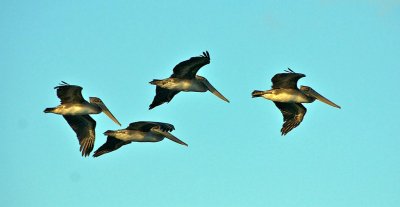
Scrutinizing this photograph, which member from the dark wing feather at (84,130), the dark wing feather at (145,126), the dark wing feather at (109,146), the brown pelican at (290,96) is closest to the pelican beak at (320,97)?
the brown pelican at (290,96)

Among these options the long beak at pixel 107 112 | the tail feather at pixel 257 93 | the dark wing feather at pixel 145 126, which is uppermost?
the tail feather at pixel 257 93

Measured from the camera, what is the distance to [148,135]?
160ft

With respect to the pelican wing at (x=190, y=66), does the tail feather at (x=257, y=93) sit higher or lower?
lower

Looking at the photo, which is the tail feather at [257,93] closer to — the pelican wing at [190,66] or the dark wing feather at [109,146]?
the pelican wing at [190,66]

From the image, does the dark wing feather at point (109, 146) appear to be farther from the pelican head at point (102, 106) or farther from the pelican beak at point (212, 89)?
the pelican beak at point (212, 89)

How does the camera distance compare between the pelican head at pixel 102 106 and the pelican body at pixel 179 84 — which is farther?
the pelican head at pixel 102 106

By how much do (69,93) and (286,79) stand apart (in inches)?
277

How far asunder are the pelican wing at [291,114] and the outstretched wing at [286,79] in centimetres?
122

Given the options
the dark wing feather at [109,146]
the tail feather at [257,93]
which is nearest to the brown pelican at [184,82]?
the tail feather at [257,93]

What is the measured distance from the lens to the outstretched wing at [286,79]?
47531 millimetres

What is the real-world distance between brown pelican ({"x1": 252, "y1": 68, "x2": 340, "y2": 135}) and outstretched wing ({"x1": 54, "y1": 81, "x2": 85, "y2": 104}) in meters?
5.69

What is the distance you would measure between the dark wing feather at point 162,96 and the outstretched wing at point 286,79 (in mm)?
4257

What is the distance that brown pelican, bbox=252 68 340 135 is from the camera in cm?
4794

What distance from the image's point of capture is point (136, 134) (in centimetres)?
4872
